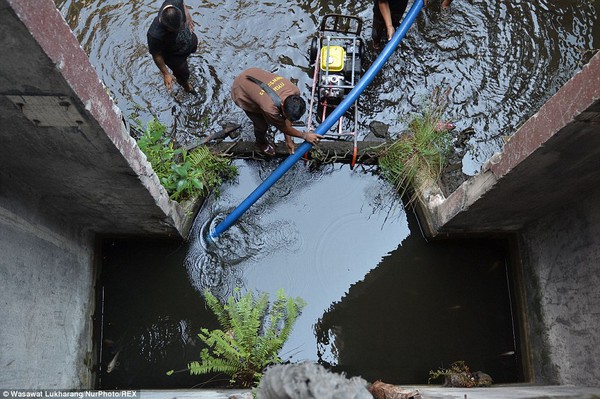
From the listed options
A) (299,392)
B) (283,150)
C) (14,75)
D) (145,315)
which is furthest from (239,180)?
(299,392)

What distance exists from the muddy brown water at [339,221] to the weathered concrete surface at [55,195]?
507 mm

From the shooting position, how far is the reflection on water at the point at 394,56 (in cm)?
578

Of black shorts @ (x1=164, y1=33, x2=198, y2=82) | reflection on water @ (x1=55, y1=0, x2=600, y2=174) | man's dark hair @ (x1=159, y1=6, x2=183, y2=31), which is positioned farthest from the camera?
reflection on water @ (x1=55, y1=0, x2=600, y2=174)

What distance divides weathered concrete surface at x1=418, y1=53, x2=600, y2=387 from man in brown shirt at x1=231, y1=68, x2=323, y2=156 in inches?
66.2

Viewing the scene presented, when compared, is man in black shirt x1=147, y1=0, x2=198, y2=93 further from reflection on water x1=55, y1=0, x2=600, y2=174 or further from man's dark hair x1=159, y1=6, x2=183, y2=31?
reflection on water x1=55, y1=0, x2=600, y2=174

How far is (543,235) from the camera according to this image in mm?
5047

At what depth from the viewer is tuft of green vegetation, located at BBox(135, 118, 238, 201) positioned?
4.99 m

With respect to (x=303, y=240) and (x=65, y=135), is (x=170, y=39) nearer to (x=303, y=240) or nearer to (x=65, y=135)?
(x=65, y=135)

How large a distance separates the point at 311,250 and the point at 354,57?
7.08 feet

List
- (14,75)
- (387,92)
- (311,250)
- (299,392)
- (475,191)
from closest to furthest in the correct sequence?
(299,392), (14,75), (475,191), (311,250), (387,92)

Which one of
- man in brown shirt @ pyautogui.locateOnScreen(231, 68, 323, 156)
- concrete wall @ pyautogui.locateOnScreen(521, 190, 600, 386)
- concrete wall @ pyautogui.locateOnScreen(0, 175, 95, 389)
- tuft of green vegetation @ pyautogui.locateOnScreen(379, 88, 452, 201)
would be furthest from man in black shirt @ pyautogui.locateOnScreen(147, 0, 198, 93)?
concrete wall @ pyautogui.locateOnScreen(521, 190, 600, 386)

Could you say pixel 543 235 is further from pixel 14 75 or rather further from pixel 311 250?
pixel 14 75

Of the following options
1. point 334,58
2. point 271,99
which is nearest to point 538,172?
point 271,99

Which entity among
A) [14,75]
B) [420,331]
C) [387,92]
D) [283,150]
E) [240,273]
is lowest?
[420,331]
